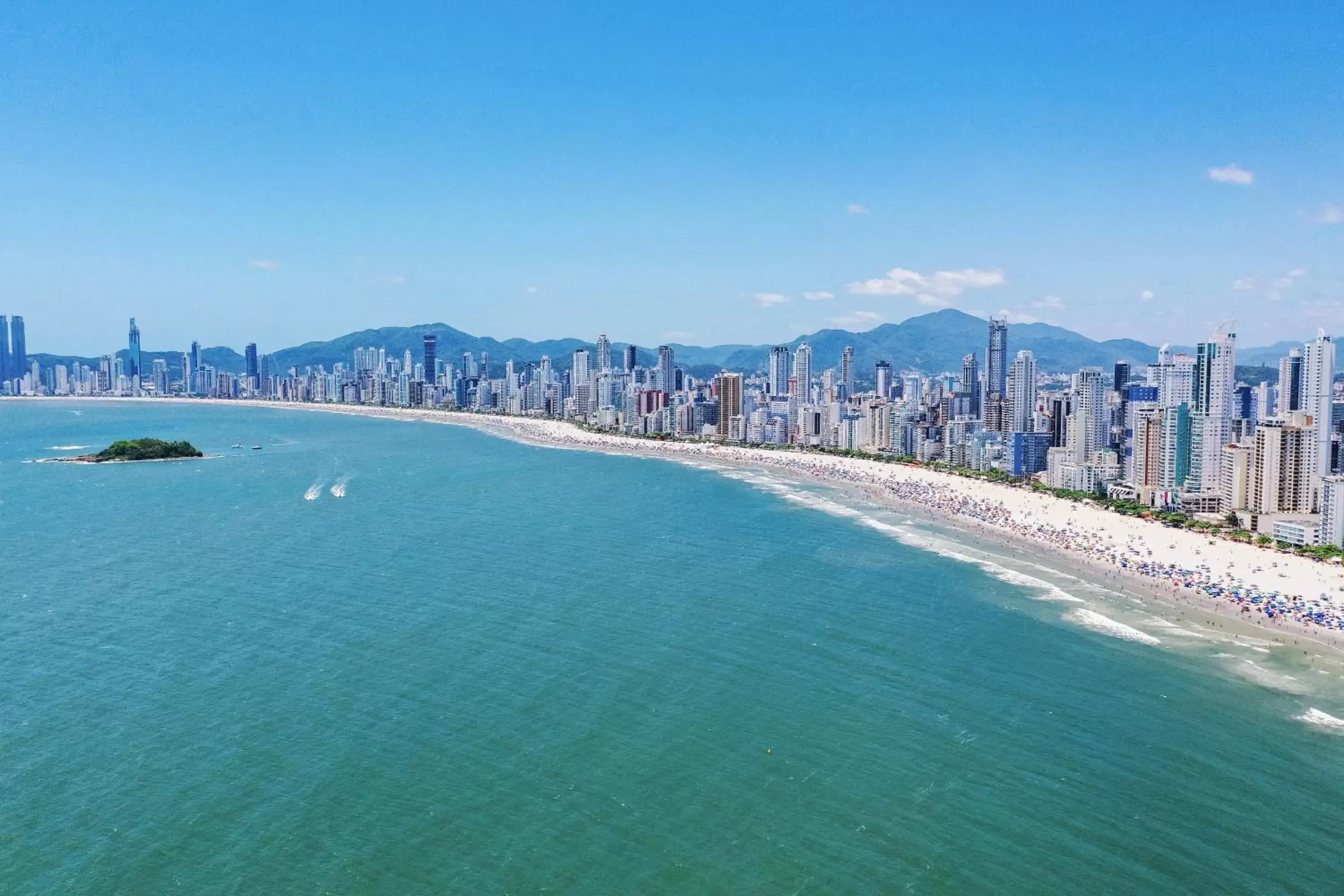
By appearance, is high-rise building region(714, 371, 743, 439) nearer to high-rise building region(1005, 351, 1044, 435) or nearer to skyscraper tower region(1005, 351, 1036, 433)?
high-rise building region(1005, 351, 1044, 435)

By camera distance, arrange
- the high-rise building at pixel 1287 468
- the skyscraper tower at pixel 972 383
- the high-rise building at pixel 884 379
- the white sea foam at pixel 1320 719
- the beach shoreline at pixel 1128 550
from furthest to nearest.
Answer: the high-rise building at pixel 884 379 → the skyscraper tower at pixel 972 383 → the high-rise building at pixel 1287 468 → the beach shoreline at pixel 1128 550 → the white sea foam at pixel 1320 719

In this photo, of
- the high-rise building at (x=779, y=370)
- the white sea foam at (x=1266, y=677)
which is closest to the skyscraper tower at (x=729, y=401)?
the high-rise building at (x=779, y=370)

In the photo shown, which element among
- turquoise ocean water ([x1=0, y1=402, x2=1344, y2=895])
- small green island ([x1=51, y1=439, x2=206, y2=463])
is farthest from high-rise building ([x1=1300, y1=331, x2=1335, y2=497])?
small green island ([x1=51, y1=439, x2=206, y2=463])

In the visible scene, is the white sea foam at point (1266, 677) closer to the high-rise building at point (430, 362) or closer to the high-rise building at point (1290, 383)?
the high-rise building at point (1290, 383)

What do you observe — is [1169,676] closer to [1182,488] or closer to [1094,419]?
[1182,488]

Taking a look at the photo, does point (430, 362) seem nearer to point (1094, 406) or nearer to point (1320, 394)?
point (1094, 406)
